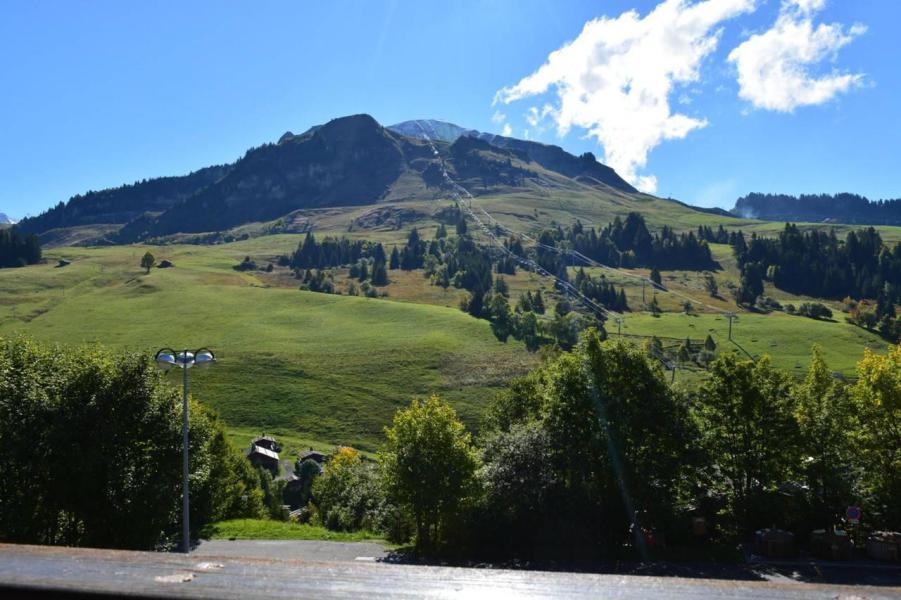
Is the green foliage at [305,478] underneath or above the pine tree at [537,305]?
underneath

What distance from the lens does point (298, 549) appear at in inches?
1437

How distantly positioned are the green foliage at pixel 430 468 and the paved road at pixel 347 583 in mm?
34563

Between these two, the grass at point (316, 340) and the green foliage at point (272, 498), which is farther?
the grass at point (316, 340)

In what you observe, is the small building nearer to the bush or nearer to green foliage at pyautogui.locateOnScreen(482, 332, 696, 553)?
green foliage at pyautogui.locateOnScreen(482, 332, 696, 553)

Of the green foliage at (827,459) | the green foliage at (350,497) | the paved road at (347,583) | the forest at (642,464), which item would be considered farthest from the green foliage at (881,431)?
the paved road at (347,583)

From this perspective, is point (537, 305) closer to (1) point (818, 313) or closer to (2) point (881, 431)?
(1) point (818, 313)

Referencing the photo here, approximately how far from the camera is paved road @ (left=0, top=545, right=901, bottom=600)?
2.40m

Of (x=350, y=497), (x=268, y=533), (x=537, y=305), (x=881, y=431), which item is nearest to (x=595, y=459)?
(x=881, y=431)

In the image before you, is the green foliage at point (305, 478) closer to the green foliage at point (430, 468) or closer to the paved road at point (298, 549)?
the paved road at point (298, 549)

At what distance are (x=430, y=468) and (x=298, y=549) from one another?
9030 mm

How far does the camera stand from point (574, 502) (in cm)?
3556

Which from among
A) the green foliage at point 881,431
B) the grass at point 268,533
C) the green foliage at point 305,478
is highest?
the green foliage at point 881,431

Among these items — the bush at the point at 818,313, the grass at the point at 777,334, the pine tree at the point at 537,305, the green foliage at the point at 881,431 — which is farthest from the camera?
the bush at the point at 818,313

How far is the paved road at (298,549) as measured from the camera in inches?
1345
